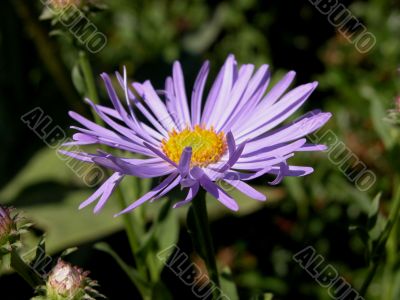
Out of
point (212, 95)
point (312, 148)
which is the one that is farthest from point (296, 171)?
point (212, 95)

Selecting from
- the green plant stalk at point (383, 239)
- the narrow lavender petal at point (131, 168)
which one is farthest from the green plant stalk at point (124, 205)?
the green plant stalk at point (383, 239)

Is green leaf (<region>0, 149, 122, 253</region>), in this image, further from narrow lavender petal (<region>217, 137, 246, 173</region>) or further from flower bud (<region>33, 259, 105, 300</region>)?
narrow lavender petal (<region>217, 137, 246, 173</region>)

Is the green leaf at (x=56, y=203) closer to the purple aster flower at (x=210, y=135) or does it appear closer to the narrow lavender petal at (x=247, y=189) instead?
the purple aster flower at (x=210, y=135)

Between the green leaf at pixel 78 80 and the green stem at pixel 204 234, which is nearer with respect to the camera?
the green stem at pixel 204 234

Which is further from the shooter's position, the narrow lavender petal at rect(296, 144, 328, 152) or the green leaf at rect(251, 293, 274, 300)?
the green leaf at rect(251, 293, 274, 300)

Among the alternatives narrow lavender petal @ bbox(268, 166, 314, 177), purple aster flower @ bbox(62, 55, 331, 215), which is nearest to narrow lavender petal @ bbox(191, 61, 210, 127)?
purple aster flower @ bbox(62, 55, 331, 215)

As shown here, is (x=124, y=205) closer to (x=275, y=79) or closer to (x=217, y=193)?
(x=217, y=193)
